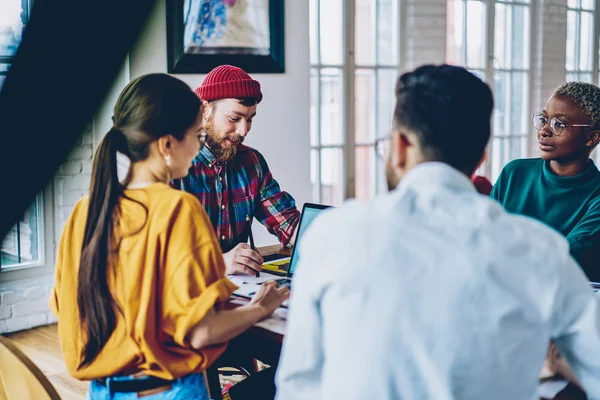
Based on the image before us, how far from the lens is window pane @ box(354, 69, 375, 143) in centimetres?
491

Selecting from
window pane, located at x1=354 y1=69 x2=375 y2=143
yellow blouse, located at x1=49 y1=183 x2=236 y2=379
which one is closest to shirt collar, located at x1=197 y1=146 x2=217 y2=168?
yellow blouse, located at x1=49 y1=183 x2=236 y2=379

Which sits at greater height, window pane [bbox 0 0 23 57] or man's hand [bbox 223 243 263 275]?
window pane [bbox 0 0 23 57]

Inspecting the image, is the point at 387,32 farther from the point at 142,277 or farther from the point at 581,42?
the point at 142,277

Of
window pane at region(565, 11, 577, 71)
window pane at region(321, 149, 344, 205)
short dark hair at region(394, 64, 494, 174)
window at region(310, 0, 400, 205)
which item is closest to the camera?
short dark hair at region(394, 64, 494, 174)

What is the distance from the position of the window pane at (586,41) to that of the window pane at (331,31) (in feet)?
10.7

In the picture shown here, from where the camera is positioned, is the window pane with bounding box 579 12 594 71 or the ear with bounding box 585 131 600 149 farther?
the window pane with bounding box 579 12 594 71

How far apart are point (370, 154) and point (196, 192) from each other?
2867mm

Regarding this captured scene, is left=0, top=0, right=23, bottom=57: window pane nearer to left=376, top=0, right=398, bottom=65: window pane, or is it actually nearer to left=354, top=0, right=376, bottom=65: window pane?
left=354, top=0, right=376, bottom=65: window pane

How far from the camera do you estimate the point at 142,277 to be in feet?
4.51

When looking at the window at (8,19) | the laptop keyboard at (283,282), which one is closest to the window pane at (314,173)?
the window at (8,19)

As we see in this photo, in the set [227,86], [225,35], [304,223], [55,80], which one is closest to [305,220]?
[304,223]

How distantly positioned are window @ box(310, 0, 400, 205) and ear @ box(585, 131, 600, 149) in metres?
2.30

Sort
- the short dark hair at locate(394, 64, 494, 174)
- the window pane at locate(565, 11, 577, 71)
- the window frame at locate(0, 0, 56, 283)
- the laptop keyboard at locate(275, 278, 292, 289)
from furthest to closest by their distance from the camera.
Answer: the window pane at locate(565, 11, 577, 71)
the window frame at locate(0, 0, 56, 283)
the laptop keyboard at locate(275, 278, 292, 289)
the short dark hair at locate(394, 64, 494, 174)

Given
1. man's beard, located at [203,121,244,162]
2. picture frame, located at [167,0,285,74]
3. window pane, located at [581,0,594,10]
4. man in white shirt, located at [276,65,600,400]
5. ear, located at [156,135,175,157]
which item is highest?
window pane, located at [581,0,594,10]
